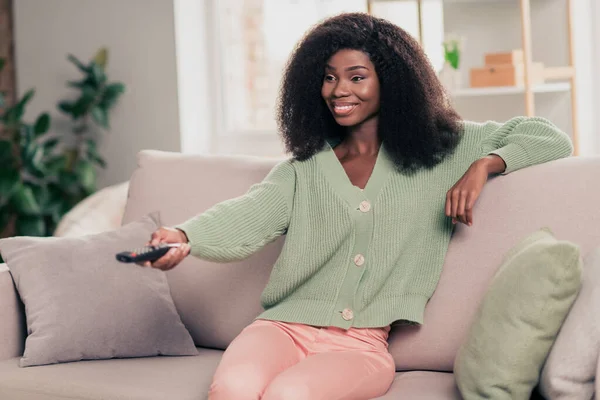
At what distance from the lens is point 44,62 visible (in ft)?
13.9

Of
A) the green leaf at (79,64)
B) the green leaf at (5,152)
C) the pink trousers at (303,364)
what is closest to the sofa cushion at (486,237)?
the pink trousers at (303,364)

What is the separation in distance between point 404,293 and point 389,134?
0.37 metres

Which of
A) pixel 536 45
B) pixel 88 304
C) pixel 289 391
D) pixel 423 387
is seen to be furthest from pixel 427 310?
pixel 536 45

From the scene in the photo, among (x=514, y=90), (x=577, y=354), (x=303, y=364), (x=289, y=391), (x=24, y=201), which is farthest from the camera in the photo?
(x=24, y=201)

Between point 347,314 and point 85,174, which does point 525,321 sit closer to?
point 347,314

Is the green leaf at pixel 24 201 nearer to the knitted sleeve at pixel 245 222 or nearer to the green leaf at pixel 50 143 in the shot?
the green leaf at pixel 50 143

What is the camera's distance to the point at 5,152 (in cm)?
401

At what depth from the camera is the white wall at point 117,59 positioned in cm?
396

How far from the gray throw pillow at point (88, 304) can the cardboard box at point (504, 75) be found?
5.04 feet

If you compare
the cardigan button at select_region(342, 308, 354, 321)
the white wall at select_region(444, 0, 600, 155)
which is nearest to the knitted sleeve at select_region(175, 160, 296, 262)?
the cardigan button at select_region(342, 308, 354, 321)

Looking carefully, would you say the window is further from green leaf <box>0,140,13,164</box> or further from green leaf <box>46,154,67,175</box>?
green leaf <box>0,140,13,164</box>

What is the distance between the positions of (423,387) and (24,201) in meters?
2.44

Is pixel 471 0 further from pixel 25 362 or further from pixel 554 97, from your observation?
pixel 25 362

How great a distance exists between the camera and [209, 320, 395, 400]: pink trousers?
6.05 ft
